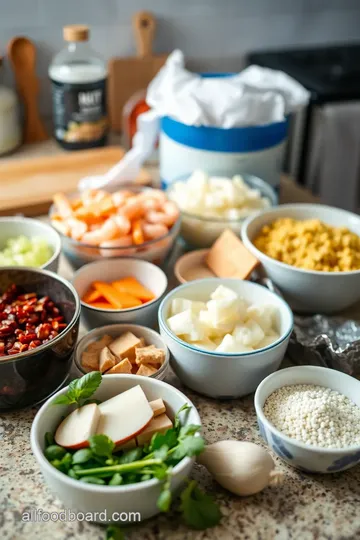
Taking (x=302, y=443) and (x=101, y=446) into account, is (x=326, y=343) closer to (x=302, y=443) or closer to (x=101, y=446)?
(x=302, y=443)

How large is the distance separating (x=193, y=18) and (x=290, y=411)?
1.58m

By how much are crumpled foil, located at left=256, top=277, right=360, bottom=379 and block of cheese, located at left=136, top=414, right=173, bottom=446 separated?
326 mm

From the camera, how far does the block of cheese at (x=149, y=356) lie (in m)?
1.00

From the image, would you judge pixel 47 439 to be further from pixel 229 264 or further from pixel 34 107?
pixel 34 107

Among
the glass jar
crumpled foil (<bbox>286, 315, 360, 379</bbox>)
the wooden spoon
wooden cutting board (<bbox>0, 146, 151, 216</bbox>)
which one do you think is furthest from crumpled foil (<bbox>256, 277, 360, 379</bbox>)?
the wooden spoon

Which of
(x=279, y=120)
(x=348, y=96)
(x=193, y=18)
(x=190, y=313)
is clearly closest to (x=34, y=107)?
(x=193, y=18)

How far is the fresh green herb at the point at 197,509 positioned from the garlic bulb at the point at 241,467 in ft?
0.14

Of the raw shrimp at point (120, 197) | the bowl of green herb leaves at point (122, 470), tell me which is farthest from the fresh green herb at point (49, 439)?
the raw shrimp at point (120, 197)

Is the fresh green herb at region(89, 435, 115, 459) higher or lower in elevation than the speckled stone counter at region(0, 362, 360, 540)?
higher

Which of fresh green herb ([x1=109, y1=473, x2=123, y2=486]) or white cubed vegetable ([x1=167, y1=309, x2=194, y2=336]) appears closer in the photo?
fresh green herb ([x1=109, y1=473, x2=123, y2=486])

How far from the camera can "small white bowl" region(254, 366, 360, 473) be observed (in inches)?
33.5

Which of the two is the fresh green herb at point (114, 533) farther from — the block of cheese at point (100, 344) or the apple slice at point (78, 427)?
the block of cheese at point (100, 344)

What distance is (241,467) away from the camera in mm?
841

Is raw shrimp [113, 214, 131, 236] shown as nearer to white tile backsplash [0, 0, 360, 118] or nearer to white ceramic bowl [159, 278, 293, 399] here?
white ceramic bowl [159, 278, 293, 399]
